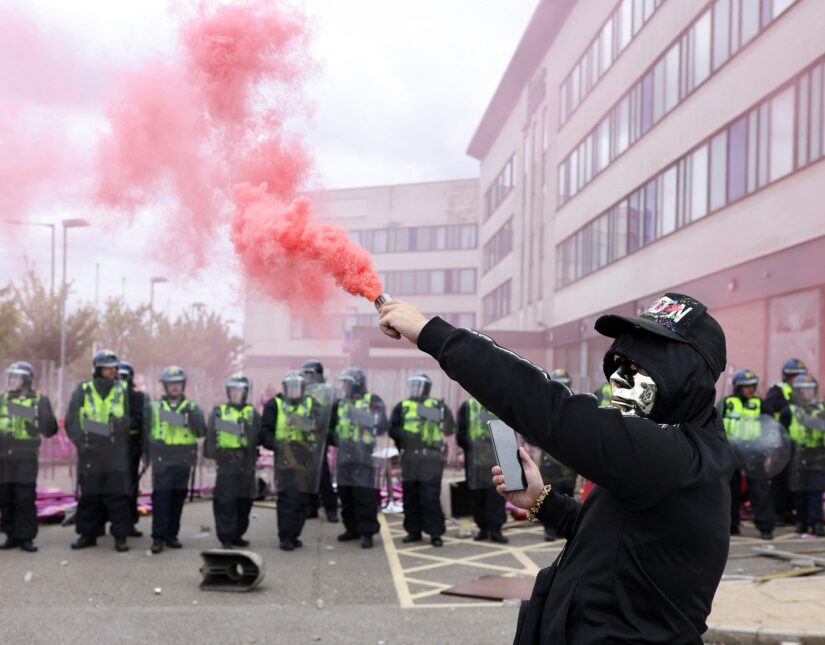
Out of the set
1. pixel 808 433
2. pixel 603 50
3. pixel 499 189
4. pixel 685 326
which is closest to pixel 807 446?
pixel 808 433

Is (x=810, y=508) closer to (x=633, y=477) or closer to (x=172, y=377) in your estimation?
(x=172, y=377)

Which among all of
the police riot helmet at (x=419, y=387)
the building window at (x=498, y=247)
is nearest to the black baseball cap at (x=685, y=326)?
the police riot helmet at (x=419, y=387)

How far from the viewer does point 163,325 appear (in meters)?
38.4

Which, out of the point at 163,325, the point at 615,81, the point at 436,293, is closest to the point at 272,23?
the point at 615,81

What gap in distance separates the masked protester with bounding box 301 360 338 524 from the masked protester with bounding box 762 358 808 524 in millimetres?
6025

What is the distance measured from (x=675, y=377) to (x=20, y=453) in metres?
9.41

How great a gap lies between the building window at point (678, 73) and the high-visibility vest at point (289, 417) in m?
9.48

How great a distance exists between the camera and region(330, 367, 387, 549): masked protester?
10673 millimetres

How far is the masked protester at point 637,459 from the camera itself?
2.15 m

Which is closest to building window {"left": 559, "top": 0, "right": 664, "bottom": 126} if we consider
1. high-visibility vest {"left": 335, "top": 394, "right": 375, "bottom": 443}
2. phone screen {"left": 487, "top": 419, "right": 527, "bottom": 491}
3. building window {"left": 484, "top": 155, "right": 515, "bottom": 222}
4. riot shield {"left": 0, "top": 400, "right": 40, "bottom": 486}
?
building window {"left": 484, "top": 155, "right": 515, "bottom": 222}

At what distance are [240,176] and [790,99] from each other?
11.4 metres

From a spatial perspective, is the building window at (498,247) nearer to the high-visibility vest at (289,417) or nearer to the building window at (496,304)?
the building window at (496,304)

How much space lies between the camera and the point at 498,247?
146ft

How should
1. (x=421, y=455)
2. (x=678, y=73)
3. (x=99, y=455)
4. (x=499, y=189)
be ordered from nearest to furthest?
(x=99, y=455) → (x=421, y=455) → (x=678, y=73) → (x=499, y=189)
